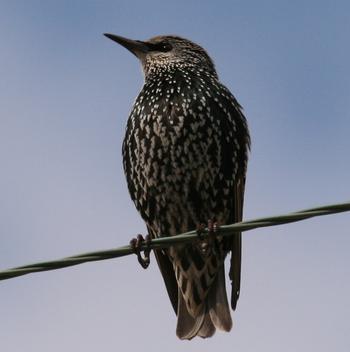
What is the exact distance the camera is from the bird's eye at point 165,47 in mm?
9148

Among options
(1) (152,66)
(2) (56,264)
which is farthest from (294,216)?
(1) (152,66)

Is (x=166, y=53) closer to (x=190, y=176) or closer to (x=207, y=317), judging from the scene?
(x=190, y=176)

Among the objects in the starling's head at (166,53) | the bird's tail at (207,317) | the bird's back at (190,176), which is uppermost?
the starling's head at (166,53)

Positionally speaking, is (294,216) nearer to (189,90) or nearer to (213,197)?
(213,197)

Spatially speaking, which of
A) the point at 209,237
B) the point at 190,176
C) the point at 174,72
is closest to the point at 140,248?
the point at 209,237

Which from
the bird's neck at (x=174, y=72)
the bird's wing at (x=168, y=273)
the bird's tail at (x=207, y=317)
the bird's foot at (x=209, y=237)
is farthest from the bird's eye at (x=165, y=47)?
the bird's tail at (x=207, y=317)

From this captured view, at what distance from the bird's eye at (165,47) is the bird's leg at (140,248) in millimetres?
2899

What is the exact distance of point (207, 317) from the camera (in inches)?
306

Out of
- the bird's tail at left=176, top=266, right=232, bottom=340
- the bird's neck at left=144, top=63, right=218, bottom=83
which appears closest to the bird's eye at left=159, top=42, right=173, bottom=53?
the bird's neck at left=144, top=63, right=218, bottom=83

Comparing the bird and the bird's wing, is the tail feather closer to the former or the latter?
the bird

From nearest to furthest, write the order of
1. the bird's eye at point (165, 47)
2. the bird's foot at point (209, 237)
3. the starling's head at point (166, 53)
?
the bird's foot at point (209, 237)
the starling's head at point (166, 53)
the bird's eye at point (165, 47)

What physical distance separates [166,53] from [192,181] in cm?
183

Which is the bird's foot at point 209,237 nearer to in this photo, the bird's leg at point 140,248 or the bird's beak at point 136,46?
the bird's leg at point 140,248

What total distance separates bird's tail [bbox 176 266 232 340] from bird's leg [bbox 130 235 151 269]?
1.12 metres
